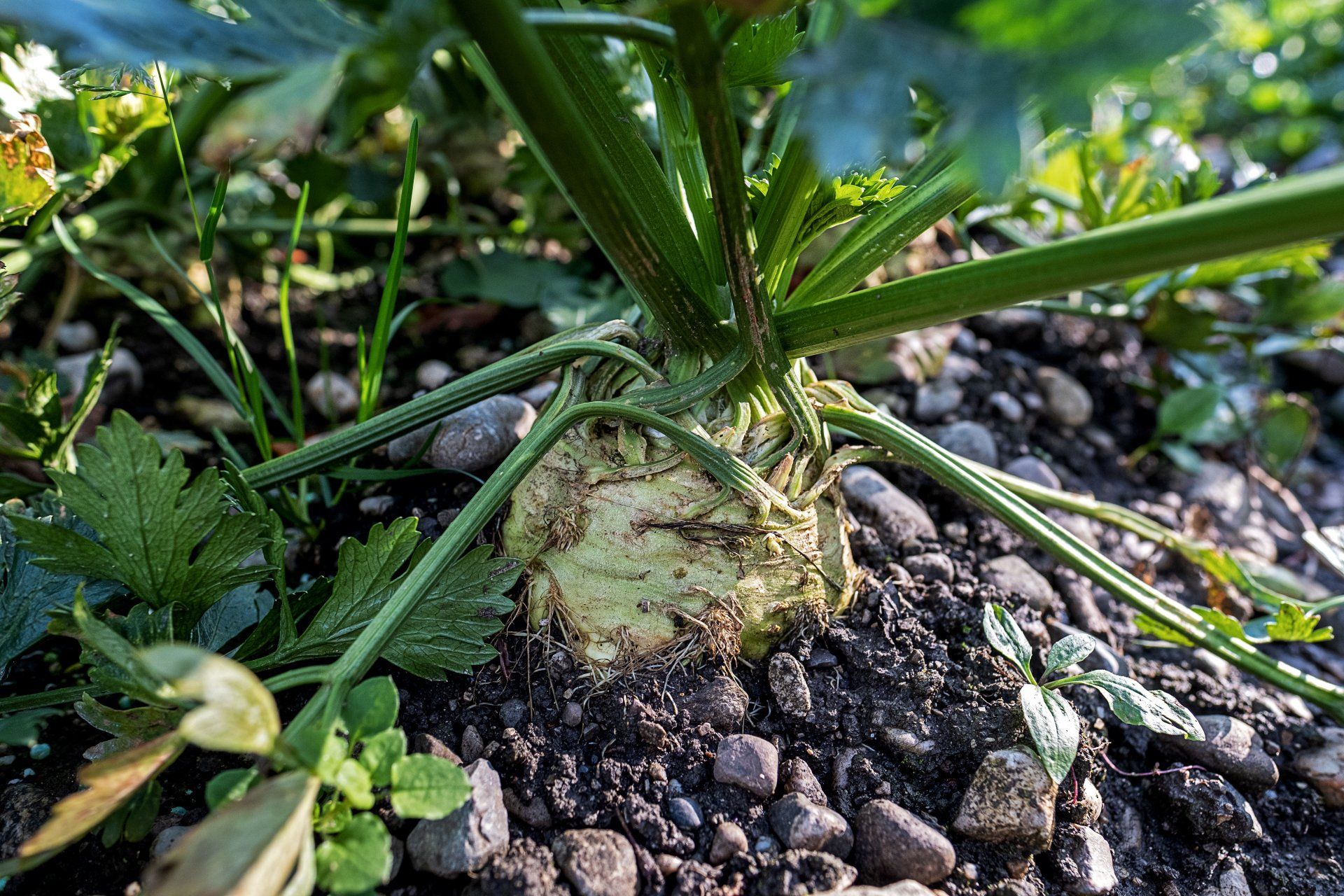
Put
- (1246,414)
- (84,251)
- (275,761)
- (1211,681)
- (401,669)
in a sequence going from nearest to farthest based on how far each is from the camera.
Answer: (275,761) → (401,669) → (1211,681) → (84,251) → (1246,414)

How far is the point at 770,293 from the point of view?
3.82ft

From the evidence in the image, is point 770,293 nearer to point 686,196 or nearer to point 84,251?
point 686,196

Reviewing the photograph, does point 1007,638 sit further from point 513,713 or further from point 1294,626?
point 513,713

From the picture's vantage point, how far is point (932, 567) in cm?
137

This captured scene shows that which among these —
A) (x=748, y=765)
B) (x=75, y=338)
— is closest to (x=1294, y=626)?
(x=748, y=765)

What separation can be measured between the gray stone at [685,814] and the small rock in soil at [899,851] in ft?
0.60

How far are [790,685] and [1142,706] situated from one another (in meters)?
0.43

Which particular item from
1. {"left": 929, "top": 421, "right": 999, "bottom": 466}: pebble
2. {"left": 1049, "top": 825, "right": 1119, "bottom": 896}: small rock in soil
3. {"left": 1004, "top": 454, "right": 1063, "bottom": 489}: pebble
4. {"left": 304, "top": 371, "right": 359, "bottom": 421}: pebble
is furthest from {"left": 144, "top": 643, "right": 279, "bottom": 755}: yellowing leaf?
{"left": 1004, "top": 454, "right": 1063, "bottom": 489}: pebble

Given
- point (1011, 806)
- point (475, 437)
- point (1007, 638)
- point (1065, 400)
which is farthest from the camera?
point (1065, 400)

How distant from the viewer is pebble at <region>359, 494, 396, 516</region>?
138 centimetres

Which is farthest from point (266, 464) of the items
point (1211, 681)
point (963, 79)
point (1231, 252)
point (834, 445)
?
point (1211, 681)

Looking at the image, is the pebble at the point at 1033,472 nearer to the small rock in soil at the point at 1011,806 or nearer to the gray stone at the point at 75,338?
the small rock in soil at the point at 1011,806

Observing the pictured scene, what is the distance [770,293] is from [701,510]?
1.02 ft

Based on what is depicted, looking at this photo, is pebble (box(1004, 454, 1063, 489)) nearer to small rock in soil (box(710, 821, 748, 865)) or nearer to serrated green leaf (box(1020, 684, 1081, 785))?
serrated green leaf (box(1020, 684, 1081, 785))
